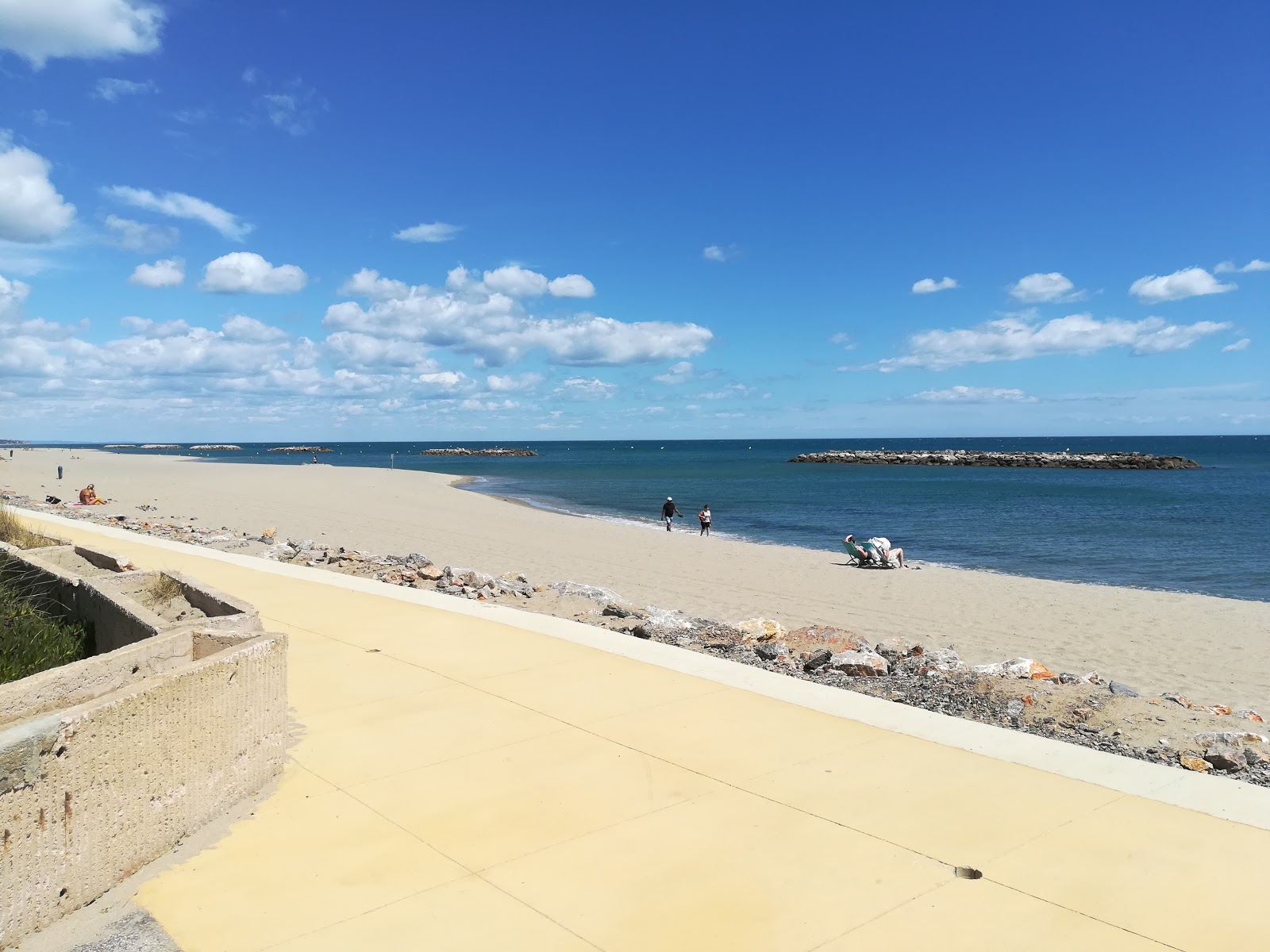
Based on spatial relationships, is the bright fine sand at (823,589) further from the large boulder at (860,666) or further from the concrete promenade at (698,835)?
the concrete promenade at (698,835)

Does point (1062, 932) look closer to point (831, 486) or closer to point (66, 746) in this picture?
point (66, 746)

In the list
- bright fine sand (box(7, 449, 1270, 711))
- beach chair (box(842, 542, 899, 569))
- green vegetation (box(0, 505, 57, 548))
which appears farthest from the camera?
beach chair (box(842, 542, 899, 569))

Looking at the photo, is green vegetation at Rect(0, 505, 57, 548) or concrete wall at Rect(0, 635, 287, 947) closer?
concrete wall at Rect(0, 635, 287, 947)

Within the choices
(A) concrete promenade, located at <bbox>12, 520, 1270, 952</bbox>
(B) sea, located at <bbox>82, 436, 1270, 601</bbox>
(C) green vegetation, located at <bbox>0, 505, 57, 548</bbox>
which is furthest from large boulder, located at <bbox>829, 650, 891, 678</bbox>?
(B) sea, located at <bbox>82, 436, 1270, 601</bbox>

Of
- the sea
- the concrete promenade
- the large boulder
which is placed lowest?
the sea

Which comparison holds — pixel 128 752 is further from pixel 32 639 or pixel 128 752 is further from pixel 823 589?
pixel 823 589

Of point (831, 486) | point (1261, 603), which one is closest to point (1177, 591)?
point (1261, 603)

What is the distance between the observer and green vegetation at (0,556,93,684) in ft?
16.9

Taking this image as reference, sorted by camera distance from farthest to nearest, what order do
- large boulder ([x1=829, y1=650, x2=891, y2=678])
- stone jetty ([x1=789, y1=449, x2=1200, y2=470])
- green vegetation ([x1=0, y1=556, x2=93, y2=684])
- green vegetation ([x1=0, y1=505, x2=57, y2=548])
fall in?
stone jetty ([x1=789, y1=449, x2=1200, y2=470]) → green vegetation ([x1=0, y1=505, x2=57, y2=548]) → large boulder ([x1=829, y1=650, x2=891, y2=678]) → green vegetation ([x1=0, y1=556, x2=93, y2=684])

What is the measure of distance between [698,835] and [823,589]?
14.1 m

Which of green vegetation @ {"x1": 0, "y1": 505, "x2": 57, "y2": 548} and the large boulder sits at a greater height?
green vegetation @ {"x1": 0, "y1": 505, "x2": 57, "y2": 548}

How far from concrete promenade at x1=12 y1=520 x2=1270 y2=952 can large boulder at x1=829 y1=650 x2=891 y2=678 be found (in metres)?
1.99

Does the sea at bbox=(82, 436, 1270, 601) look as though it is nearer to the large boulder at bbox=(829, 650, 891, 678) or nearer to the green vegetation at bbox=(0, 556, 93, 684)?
the large boulder at bbox=(829, 650, 891, 678)

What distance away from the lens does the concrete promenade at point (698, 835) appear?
3518 millimetres
